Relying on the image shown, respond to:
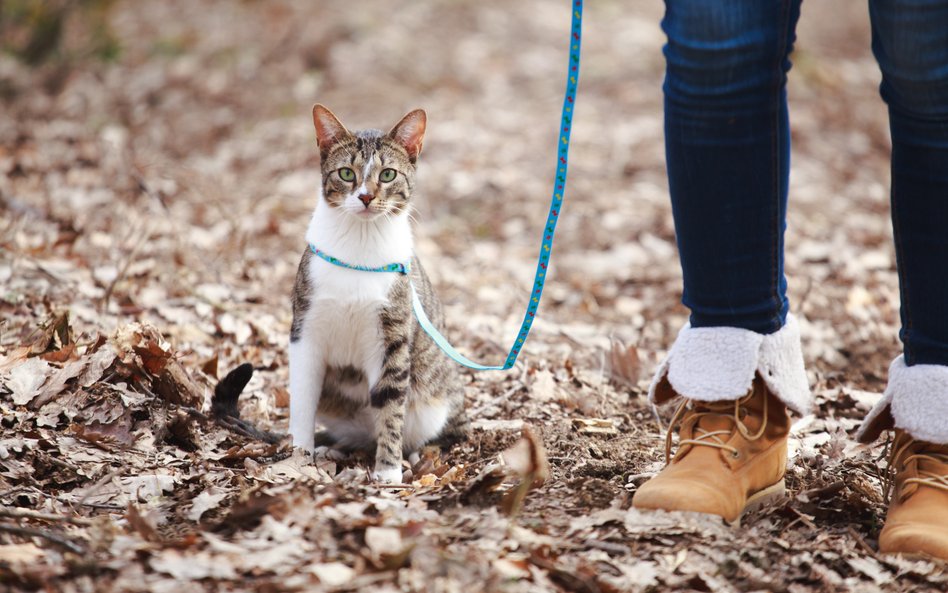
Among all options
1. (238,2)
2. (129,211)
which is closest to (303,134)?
(129,211)

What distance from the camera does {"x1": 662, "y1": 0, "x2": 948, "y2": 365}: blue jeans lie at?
2.36 metres

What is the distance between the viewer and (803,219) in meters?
7.21

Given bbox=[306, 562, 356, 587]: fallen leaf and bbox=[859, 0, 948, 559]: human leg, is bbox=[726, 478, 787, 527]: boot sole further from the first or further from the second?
bbox=[306, 562, 356, 587]: fallen leaf

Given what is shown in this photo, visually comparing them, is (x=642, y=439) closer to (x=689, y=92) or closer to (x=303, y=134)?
(x=689, y=92)

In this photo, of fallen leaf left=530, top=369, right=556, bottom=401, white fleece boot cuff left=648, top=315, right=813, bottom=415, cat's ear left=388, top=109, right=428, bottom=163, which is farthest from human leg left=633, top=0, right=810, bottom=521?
fallen leaf left=530, top=369, right=556, bottom=401

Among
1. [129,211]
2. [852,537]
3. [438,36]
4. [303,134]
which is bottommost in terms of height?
[852,537]

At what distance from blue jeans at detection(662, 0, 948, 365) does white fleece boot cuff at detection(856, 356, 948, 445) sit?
0.05m

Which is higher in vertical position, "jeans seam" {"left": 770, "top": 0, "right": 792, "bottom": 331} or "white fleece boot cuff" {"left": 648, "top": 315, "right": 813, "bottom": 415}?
"jeans seam" {"left": 770, "top": 0, "right": 792, "bottom": 331}

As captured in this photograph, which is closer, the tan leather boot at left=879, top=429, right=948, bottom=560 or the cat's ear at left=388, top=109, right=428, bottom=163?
the tan leather boot at left=879, top=429, right=948, bottom=560

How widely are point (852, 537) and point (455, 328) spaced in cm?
270

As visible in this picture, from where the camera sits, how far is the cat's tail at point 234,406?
3285mm

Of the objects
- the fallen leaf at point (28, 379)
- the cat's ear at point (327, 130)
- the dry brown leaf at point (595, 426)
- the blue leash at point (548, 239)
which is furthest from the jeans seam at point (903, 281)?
the fallen leaf at point (28, 379)

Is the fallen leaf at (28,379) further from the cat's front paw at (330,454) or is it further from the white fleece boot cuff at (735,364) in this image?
the white fleece boot cuff at (735,364)

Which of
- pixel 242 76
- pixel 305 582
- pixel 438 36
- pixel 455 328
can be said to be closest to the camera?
pixel 305 582
